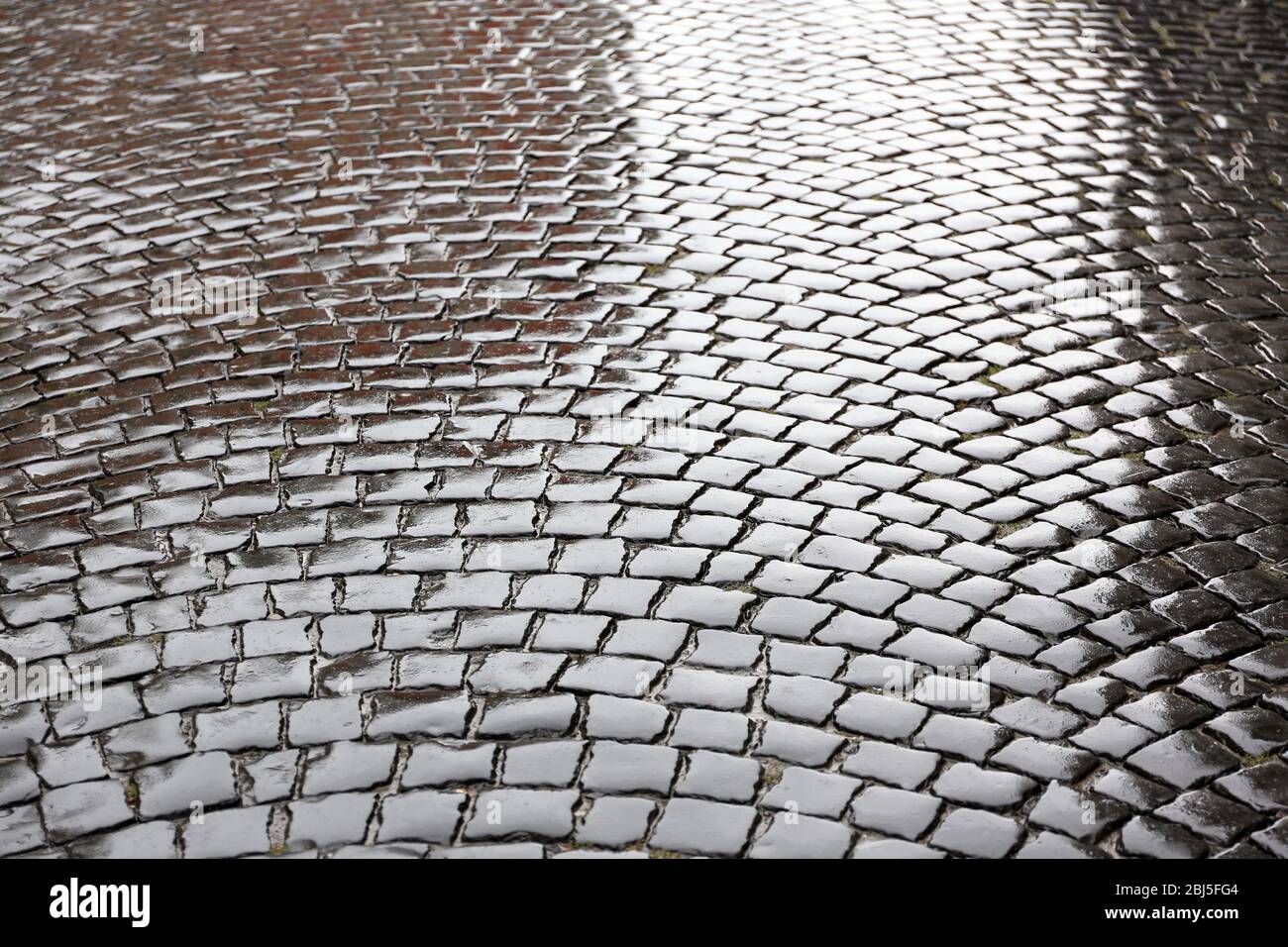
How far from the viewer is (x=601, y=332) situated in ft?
21.0

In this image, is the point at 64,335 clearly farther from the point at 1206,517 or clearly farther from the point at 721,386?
the point at 1206,517

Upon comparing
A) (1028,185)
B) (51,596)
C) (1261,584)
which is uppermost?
(1028,185)

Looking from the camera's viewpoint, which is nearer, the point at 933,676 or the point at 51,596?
the point at 933,676

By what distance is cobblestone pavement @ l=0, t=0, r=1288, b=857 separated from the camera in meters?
3.99

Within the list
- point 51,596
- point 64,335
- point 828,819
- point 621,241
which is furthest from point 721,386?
point 64,335

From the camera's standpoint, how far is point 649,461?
5508 millimetres

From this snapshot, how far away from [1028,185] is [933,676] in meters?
4.63

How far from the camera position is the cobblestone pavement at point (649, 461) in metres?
3.99

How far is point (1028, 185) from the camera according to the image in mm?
7875
